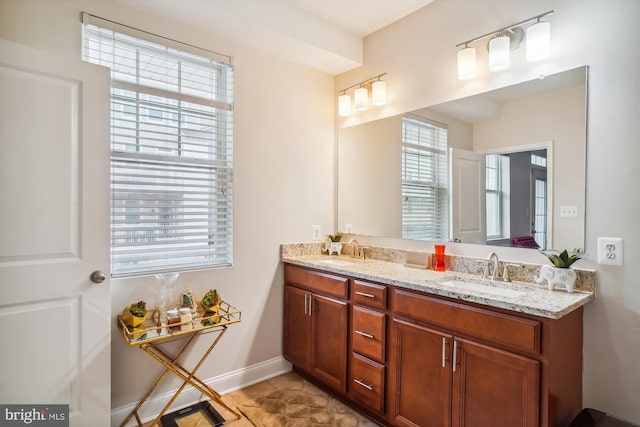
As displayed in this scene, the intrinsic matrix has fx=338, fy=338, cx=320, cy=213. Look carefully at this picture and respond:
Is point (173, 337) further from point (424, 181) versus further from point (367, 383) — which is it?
point (424, 181)

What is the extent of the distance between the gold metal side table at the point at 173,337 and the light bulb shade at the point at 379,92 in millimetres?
Result: 1857

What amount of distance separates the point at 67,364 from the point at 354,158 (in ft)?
7.69

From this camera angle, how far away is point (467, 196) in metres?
2.20

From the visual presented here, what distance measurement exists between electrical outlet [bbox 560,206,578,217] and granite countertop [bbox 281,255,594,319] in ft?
1.27

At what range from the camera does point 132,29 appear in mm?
2059

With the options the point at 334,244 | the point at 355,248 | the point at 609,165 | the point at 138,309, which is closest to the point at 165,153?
the point at 138,309

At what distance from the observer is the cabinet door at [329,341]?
7.34 feet

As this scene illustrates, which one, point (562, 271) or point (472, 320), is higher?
point (562, 271)

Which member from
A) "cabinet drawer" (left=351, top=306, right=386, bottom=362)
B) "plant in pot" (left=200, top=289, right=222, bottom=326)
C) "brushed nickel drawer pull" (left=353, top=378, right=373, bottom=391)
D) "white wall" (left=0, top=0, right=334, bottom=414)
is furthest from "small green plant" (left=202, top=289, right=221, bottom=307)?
"brushed nickel drawer pull" (left=353, top=378, right=373, bottom=391)

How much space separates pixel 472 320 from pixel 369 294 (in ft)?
2.08

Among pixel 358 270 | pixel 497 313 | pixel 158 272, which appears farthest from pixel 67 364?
pixel 497 313

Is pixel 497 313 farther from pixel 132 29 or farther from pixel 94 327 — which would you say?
pixel 132 29

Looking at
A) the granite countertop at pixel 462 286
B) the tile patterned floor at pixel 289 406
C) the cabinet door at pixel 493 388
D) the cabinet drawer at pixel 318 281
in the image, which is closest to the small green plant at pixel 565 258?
the granite countertop at pixel 462 286

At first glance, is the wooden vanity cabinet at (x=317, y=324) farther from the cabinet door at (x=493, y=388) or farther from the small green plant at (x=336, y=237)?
the cabinet door at (x=493, y=388)
